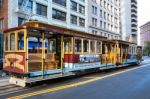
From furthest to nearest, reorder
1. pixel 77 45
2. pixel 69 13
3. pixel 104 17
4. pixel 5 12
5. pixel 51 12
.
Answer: pixel 104 17 < pixel 69 13 < pixel 51 12 < pixel 5 12 < pixel 77 45

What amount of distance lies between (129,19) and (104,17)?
44.1 m

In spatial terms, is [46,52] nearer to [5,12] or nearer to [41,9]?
[5,12]

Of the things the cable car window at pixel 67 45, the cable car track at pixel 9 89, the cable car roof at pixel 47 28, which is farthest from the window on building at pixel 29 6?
the cable car track at pixel 9 89

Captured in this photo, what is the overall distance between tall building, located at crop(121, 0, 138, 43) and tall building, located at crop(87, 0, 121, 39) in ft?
70.2

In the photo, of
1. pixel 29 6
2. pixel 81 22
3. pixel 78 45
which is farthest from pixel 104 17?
pixel 78 45

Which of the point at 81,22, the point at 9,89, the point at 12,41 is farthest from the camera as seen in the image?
the point at 81,22

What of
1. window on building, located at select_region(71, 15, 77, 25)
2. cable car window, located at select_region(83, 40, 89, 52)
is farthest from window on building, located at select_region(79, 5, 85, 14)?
cable car window, located at select_region(83, 40, 89, 52)

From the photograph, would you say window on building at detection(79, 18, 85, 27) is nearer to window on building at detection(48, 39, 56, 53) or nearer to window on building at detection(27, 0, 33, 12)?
window on building at detection(27, 0, 33, 12)

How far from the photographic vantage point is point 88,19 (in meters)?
58.9

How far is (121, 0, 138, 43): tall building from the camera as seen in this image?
105275 millimetres

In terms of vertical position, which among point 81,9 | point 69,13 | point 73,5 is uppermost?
point 73,5

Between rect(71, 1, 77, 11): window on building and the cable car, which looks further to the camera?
rect(71, 1, 77, 11): window on building

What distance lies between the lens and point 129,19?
4380 inches

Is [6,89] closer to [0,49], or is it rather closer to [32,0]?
[0,49]
